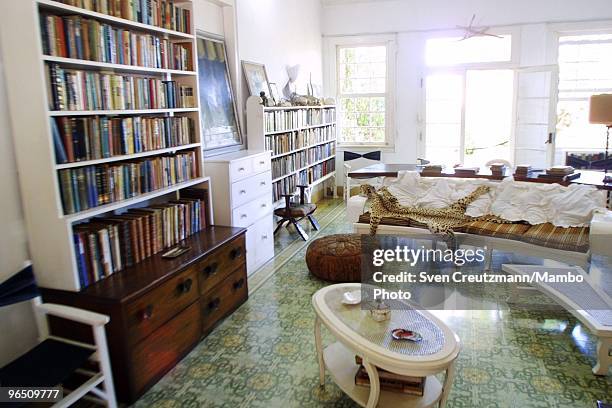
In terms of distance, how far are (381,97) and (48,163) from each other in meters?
6.00

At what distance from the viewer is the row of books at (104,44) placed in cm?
232

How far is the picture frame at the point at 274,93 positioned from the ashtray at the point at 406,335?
141 inches

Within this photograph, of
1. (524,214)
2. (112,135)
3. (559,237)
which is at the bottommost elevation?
(559,237)

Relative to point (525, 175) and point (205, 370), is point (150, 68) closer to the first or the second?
point (205, 370)

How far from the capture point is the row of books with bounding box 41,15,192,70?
2.32m

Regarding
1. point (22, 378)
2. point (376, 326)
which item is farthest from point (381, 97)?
point (22, 378)

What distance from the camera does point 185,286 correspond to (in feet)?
9.32

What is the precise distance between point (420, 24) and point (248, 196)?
15.1 feet

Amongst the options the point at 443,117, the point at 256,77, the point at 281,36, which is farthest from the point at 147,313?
the point at 443,117

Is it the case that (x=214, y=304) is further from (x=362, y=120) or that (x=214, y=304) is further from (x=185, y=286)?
(x=362, y=120)

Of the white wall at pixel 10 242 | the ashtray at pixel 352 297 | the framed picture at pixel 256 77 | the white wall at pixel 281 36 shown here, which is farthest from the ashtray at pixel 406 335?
the white wall at pixel 281 36

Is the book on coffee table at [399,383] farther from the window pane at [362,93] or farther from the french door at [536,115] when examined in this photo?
the window pane at [362,93]

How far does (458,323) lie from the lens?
328cm

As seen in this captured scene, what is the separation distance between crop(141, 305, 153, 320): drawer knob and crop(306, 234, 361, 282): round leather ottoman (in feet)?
5.66
